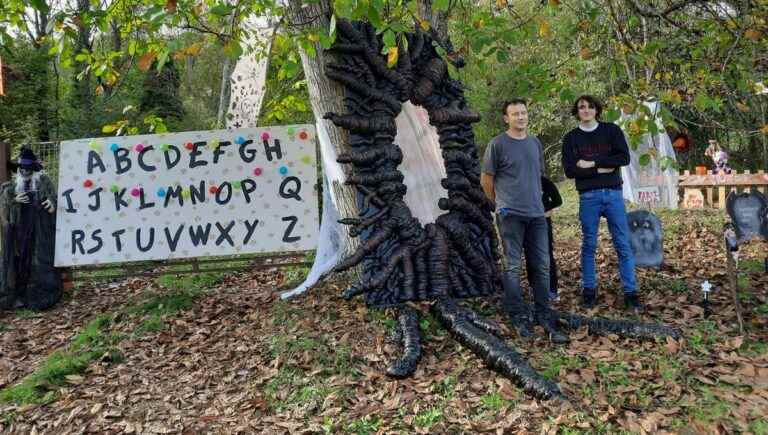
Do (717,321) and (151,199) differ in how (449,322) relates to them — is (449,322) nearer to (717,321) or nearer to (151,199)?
(717,321)

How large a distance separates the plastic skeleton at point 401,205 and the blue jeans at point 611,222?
2.19 ft

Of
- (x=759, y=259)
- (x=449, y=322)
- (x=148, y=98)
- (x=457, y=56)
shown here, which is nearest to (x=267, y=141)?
(x=457, y=56)

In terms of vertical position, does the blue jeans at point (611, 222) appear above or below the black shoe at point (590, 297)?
above

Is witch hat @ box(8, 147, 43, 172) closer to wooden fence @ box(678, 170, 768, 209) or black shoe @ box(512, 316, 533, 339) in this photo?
black shoe @ box(512, 316, 533, 339)

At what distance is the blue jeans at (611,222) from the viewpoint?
16.6 feet

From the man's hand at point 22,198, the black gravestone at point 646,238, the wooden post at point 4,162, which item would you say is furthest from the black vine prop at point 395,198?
the wooden post at point 4,162

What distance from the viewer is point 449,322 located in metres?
4.78

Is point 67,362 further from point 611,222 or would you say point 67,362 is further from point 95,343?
point 611,222

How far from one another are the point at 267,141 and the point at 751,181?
455 inches

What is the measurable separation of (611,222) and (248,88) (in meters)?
5.16

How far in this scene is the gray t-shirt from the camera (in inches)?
182

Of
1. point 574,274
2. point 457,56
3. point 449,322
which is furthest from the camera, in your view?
point 574,274

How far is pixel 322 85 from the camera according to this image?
5305mm

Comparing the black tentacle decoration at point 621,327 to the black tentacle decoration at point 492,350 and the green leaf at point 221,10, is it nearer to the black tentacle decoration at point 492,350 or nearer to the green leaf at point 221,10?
the black tentacle decoration at point 492,350
